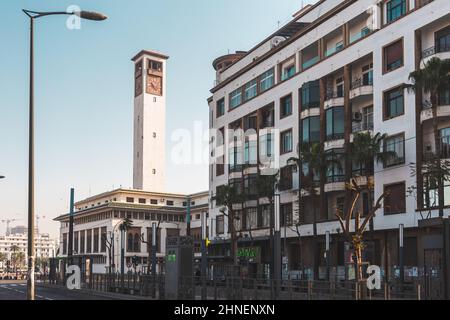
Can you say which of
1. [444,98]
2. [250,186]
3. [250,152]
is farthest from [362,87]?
[250,186]

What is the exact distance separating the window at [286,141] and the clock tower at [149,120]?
67595 mm

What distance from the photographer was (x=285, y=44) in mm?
64812

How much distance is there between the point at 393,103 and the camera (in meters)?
50.1

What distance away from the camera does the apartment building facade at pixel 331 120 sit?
4725cm

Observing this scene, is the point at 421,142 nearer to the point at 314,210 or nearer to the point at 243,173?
the point at 314,210

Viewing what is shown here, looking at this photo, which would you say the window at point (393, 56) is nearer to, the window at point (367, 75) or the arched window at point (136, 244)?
the window at point (367, 75)

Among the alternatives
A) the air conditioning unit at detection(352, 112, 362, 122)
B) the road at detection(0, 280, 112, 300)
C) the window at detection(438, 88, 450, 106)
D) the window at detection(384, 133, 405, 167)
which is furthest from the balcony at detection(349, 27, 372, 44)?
the road at detection(0, 280, 112, 300)

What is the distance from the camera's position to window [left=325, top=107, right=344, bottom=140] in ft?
184

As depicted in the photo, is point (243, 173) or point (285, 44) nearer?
point (285, 44)

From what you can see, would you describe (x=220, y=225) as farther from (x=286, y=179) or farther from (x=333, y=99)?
(x=333, y=99)

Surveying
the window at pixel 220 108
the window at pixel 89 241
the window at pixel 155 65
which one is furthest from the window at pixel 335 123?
the window at pixel 89 241

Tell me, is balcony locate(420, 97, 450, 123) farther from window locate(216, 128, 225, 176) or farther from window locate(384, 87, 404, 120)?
window locate(216, 128, 225, 176)

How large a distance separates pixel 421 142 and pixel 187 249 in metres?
19.9
